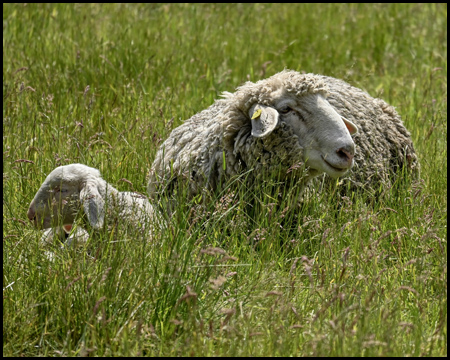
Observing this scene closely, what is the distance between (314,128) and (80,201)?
4.30 ft

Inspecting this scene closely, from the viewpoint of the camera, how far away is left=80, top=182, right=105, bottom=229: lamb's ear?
3613mm

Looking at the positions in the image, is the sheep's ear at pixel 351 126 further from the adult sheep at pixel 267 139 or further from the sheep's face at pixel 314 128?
the sheep's face at pixel 314 128

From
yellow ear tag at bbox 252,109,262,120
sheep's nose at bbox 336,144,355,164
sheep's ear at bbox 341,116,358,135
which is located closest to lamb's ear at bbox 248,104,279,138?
yellow ear tag at bbox 252,109,262,120

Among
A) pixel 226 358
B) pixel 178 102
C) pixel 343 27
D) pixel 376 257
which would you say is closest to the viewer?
pixel 226 358

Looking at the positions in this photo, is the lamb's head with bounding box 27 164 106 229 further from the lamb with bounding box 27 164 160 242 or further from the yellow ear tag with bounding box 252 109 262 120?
the yellow ear tag with bounding box 252 109 262 120

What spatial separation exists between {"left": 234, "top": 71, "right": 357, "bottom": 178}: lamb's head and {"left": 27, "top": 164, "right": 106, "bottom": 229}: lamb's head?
3.00 ft

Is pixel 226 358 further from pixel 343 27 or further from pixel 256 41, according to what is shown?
pixel 343 27

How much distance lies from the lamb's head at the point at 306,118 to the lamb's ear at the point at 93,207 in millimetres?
903

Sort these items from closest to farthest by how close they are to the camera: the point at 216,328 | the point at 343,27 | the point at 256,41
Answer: the point at 216,328 < the point at 256,41 < the point at 343,27

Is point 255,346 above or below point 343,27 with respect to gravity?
below

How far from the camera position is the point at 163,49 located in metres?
6.64

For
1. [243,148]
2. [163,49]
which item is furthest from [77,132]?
[163,49]

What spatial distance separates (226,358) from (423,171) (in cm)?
275

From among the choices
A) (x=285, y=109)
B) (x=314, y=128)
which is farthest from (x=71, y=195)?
(x=314, y=128)
